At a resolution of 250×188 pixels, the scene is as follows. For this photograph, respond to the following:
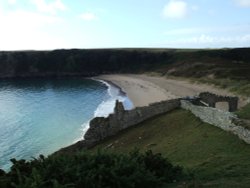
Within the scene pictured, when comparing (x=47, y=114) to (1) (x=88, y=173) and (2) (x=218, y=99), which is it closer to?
(2) (x=218, y=99)

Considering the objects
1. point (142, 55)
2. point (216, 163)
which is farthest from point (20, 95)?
point (216, 163)

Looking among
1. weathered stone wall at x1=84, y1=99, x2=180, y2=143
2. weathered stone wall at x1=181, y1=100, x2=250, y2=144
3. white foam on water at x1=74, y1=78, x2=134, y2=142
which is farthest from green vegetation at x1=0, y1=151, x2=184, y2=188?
white foam on water at x1=74, y1=78, x2=134, y2=142

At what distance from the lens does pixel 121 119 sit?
44844 millimetres

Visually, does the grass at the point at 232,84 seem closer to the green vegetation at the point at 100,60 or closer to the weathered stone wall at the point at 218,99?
the weathered stone wall at the point at 218,99

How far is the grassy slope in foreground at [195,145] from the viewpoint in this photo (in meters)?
19.0

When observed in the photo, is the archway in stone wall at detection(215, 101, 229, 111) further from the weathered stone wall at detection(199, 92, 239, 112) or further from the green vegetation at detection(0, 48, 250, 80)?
the green vegetation at detection(0, 48, 250, 80)

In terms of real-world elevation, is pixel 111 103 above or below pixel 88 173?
below

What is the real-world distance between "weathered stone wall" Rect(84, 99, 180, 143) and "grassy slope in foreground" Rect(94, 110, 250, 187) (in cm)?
136

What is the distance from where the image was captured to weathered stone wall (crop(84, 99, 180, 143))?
43.9 meters

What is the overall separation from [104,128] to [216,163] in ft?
77.8

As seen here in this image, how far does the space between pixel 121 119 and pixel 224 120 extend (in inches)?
600

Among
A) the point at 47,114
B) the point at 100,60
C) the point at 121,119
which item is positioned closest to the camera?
the point at 121,119

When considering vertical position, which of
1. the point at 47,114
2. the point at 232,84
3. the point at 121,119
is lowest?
the point at 47,114

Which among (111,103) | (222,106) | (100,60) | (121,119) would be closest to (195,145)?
(121,119)
